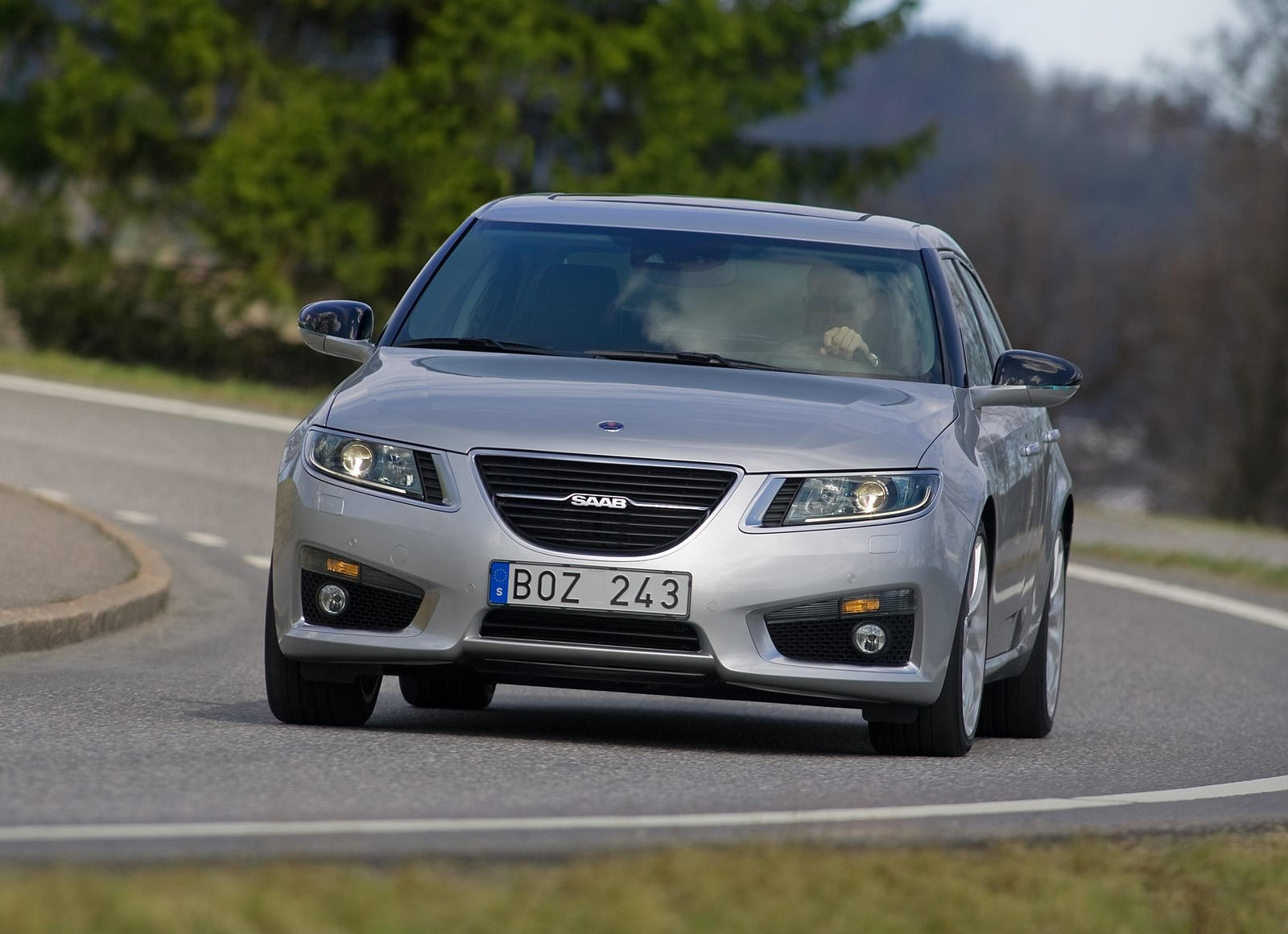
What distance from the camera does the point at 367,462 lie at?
23.6 feet

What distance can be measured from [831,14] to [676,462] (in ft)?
89.6

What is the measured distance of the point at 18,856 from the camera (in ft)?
14.9

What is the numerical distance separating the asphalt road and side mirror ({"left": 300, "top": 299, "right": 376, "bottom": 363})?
1331 mm

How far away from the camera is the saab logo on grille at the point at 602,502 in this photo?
694 centimetres

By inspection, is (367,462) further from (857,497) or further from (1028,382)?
(1028,382)

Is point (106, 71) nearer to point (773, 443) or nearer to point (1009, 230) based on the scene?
point (773, 443)

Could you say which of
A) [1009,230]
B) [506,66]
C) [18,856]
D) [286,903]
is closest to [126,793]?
[18,856]

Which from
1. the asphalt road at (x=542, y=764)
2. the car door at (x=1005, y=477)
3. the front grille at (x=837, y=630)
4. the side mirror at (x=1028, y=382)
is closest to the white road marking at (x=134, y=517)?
the asphalt road at (x=542, y=764)

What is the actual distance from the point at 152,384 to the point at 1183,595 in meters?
12.3

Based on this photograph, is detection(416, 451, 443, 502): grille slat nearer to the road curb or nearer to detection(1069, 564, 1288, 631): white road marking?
the road curb

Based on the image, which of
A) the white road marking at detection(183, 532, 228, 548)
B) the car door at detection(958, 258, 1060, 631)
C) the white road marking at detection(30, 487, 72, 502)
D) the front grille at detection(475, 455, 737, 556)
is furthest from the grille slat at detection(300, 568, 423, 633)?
the white road marking at detection(30, 487, 72, 502)

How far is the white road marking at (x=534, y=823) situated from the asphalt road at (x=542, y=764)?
1cm

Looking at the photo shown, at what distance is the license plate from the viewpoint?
6883 millimetres

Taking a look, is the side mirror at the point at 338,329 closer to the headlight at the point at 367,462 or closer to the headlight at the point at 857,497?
the headlight at the point at 367,462
